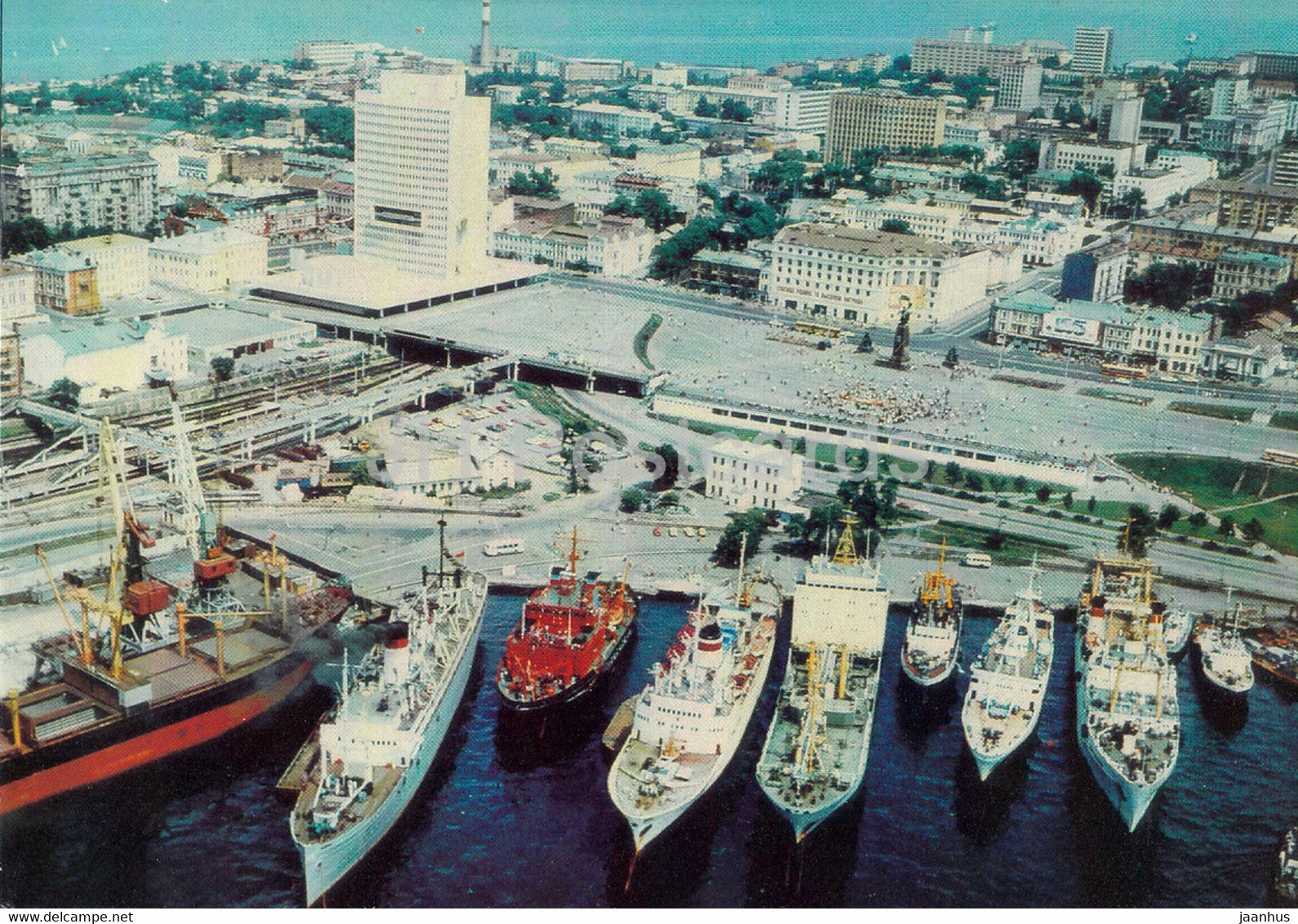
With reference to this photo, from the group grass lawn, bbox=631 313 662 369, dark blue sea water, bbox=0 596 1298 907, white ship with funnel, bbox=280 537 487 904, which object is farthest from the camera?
grass lawn, bbox=631 313 662 369

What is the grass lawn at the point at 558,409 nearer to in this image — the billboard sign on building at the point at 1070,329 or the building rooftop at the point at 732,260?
the building rooftop at the point at 732,260

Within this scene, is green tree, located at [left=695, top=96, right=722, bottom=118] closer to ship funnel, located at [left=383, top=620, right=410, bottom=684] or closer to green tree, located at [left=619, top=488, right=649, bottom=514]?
green tree, located at [left=619, top=488, right=649, bottom=514]

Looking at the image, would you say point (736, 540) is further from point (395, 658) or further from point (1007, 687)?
point (395, 658)

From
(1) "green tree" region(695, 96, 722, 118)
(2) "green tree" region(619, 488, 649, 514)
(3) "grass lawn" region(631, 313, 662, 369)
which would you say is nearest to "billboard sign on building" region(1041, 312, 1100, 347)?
(3) "grass lawn" region(631, 313, 662, 369)

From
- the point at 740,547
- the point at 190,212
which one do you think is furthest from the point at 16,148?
the point at 740,547

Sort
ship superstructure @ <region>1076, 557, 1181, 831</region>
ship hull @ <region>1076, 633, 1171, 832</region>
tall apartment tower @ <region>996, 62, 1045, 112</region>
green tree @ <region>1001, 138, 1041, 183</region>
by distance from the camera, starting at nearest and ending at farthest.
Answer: ship hull @ <region>1076, 633, 1171, 832</region> < ship superstructure @ <region>1076, 557, 1181, 831</region> < green tree @ <region>1001, 138, 1041, 183</region> < tall apartment tower @ <region>996, 62, 1045, 112</region>

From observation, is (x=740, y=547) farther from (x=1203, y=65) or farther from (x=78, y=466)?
(x=1203, y=65)
